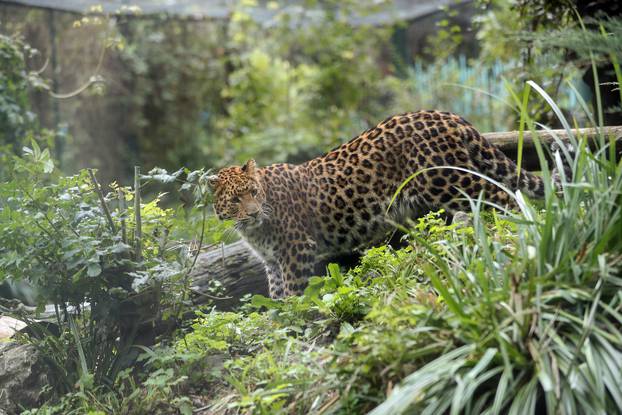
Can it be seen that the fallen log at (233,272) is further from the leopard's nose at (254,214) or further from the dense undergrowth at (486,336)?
the dense undergrowth at (486,336)

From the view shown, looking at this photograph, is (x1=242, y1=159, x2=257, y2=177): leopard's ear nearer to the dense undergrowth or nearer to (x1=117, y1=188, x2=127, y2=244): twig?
(x1=117, y1=188, x2=127, y2=244): twig

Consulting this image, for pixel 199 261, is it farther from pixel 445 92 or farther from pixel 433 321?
pixel 445 92

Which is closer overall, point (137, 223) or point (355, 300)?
point (355, 300)

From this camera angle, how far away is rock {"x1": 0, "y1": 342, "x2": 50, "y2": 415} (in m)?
4.87

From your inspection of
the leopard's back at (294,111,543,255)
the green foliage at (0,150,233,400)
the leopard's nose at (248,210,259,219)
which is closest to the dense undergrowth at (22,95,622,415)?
the green foliage at (0,150,233,400)

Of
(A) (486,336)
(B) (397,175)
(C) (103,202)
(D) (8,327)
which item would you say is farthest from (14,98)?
(A) (486,336)

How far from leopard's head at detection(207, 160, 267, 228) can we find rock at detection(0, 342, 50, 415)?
1.63m

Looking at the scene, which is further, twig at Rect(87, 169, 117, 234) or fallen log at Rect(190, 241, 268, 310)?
fallen log at Rect(190, 241, 268, 310)

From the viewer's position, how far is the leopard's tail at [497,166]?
17.9 feet

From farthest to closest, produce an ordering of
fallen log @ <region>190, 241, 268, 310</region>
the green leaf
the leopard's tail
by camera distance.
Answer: fallen log @ <region>190, 241, 268, 310</region>, the leopard's tail, the green leaf

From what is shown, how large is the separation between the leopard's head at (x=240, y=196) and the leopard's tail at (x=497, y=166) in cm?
155

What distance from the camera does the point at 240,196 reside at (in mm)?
5742

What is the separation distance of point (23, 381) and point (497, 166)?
345cm

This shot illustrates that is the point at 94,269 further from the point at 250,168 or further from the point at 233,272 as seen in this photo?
the point at 233,272
